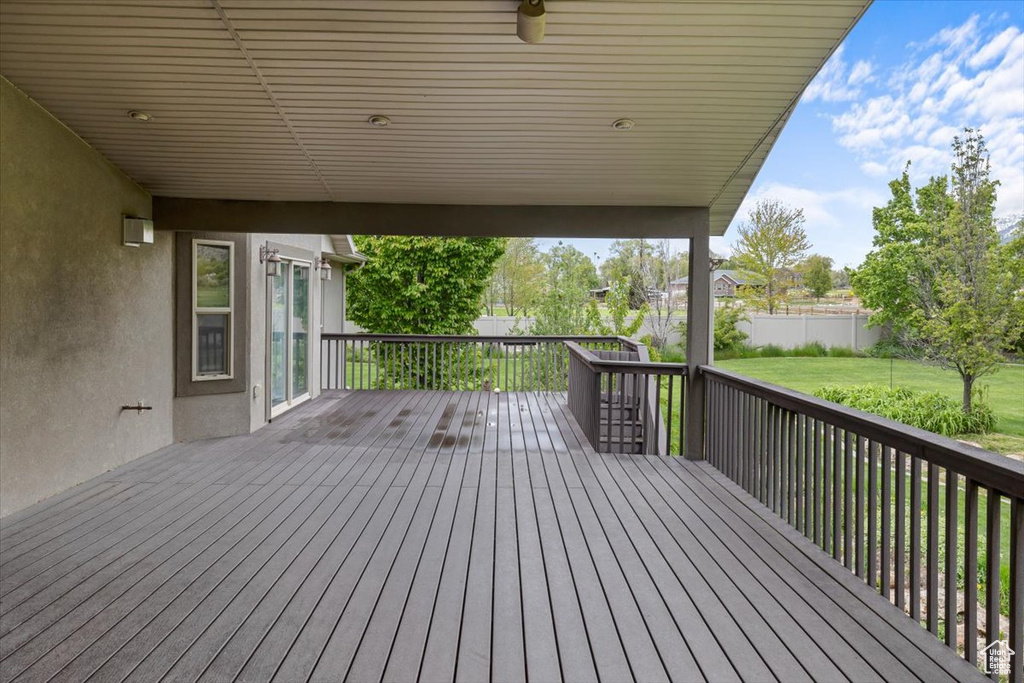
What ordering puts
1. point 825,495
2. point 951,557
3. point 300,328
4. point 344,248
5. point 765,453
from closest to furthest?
point 951,557, point 825,495, point 765,453, point 300,328, point 344,248

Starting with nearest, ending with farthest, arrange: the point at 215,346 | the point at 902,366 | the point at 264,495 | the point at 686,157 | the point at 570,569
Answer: the point at 570,569 < the point at 264,495 < the point at 686,157 < the point at 215,346 < the point at 902,366

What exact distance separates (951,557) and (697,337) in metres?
3.09

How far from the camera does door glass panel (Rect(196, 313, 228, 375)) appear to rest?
5739 mm

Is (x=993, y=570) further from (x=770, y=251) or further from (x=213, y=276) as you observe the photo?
(x=770, y=251)

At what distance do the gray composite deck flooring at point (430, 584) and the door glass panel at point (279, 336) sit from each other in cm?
222

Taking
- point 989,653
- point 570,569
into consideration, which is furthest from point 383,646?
point 989,653

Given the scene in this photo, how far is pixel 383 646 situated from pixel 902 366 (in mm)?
7994

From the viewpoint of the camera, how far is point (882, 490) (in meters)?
2.77

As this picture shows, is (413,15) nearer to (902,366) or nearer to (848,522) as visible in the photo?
(848,522)

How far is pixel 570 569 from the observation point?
2965mm

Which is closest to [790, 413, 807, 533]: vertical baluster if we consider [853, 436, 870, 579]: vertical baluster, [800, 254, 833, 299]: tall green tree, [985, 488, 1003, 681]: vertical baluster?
[853, 436, 870, 579]: vertical baluster

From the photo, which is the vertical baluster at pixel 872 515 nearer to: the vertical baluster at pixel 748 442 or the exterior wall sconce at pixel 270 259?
the vertical baluster at pixel 748 442

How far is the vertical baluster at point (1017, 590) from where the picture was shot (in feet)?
6.36

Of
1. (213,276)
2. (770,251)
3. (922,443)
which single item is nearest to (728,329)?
(770,251)
